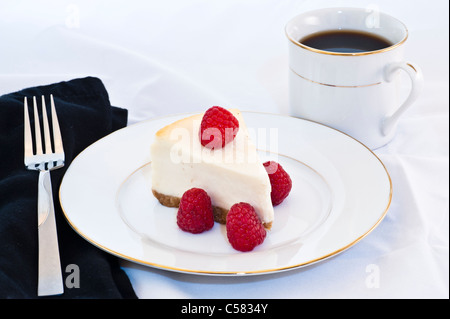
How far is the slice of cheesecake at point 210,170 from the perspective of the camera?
3.72 feet

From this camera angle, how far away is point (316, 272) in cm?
106

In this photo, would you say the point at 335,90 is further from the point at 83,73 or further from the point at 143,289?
the point at 83,73

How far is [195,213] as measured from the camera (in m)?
1.09

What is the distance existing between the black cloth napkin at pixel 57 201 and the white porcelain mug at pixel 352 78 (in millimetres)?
438

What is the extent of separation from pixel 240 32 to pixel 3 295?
1.19 meters

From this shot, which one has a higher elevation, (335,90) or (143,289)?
(335,90)

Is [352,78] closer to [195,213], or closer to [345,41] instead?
[345,41]

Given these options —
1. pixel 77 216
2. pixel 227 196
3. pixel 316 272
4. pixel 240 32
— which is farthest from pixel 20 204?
pixel 240 32

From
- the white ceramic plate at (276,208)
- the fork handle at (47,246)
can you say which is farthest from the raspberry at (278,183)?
the fork handle at (47,246)

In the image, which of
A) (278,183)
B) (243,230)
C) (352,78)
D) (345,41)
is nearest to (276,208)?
(278,183)

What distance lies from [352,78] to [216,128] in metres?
0.37

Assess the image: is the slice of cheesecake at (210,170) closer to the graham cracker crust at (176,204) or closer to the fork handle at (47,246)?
the graham cracker crust at (176,204)

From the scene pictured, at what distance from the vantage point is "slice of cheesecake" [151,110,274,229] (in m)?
1.13

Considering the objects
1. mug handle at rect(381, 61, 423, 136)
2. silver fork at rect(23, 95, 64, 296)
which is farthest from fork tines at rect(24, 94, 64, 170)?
mug handle at rect(381, 61, 423, 136)
